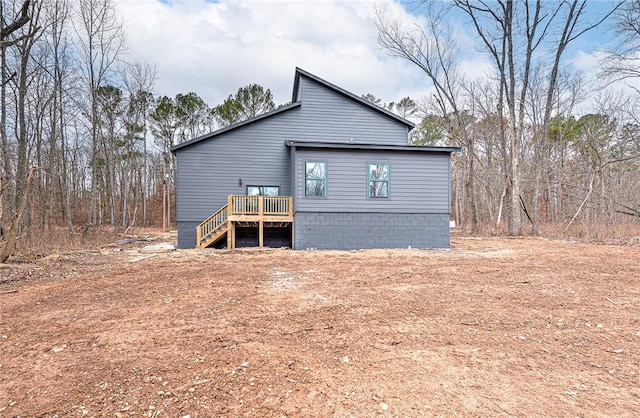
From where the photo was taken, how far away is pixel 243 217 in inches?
429

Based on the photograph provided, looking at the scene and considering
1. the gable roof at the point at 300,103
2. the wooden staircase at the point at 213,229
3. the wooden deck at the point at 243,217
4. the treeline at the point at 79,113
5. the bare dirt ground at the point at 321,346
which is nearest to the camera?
the bare dirt ground at the point at 321,346

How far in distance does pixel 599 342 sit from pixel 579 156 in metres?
25.0

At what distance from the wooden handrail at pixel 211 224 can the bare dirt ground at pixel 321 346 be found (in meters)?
5.85

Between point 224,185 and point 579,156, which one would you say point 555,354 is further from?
point 579,156

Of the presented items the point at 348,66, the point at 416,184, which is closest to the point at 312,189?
the point at 416,184

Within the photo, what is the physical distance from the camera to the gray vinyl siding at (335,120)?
43.9ft

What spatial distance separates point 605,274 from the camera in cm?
580

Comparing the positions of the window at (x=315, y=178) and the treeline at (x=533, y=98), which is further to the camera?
the treeline at (x=533, y=98)

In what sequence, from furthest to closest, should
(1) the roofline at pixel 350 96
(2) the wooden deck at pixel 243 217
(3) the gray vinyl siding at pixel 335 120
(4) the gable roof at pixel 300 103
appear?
(3) the gray vinyl siding at pixel 335 120
(1) the roofline at pixel 350 96
(4) the gable roof at pixel 300 103
(2) the wooden deck at pixel 243 217

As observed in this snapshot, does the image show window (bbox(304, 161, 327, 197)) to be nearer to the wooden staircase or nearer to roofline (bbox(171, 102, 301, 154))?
the wooden staircase

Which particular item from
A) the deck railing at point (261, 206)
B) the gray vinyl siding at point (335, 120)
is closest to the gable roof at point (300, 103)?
the gray vinyl siding at point (335, 120)

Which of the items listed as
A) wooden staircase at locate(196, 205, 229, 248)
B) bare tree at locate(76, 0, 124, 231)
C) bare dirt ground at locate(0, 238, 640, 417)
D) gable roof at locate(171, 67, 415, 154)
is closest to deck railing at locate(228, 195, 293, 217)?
wooden staircase at locate(196, 205, 229, 248)

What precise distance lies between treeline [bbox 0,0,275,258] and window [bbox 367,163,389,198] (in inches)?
362

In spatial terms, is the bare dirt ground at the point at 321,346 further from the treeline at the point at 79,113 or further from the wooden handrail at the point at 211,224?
the wooden handrail at the point at 211,224
